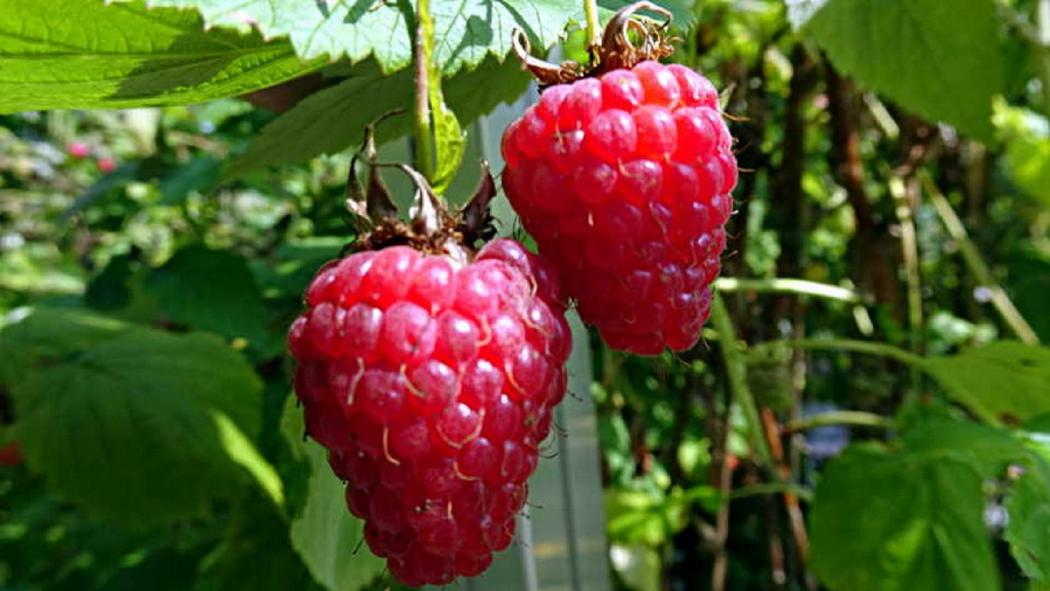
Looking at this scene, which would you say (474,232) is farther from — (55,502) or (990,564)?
(55,502)

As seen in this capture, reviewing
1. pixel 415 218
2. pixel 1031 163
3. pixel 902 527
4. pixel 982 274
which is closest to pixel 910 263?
pixel 982 274

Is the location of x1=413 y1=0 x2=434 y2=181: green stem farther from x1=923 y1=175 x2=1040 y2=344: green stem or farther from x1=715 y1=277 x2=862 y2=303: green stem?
x1=923 y1=175 x2=1040 y2=344: green stem

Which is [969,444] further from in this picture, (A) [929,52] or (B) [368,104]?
(B) [368,104]

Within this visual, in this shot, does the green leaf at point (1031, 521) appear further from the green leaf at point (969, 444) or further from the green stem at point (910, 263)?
the green stem at point (910, 263)

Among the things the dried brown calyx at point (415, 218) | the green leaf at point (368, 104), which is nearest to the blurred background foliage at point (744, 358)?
the green leaf at point (368, 104)

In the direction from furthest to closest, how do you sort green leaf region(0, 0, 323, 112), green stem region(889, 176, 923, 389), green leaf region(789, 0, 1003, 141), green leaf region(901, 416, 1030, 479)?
green stem region(889, 176, 923, 389) < green leaf region(789, 0, 1003, 141) < green leaf region(901, 416, 1030, 479) < green leaf region(0, 0, 323, 112)

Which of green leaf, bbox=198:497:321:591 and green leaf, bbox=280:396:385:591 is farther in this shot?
green leaf, bbox=198:497:321:591

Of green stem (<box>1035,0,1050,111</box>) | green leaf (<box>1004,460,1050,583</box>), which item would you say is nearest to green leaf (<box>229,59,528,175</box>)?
green leaf (<box>1004,460,1050,583</box>)
